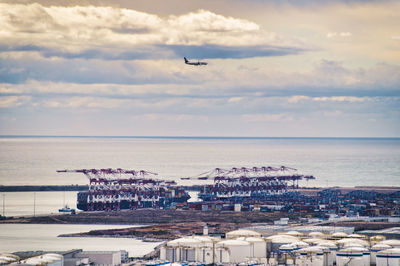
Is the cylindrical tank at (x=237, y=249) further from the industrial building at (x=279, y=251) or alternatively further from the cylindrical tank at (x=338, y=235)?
the cylindrical tank at (x=338, y=235)

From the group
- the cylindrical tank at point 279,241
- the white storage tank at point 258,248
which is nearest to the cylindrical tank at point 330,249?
the cylindrical tank at point 279,241

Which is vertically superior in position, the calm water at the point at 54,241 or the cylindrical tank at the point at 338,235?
the cylindrical tank at the point at 338,235

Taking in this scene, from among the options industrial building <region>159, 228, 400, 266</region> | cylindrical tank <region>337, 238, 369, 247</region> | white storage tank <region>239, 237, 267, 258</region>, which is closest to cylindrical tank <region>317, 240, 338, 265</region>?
industrial building <region>159, 228, 400, 266</region>

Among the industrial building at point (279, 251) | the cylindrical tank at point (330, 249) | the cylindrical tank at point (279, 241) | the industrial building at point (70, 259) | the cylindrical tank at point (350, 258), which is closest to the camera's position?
the industrial building at point (70, 259)

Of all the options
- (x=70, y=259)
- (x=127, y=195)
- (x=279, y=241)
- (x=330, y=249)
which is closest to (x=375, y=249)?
(x=330, y=249)

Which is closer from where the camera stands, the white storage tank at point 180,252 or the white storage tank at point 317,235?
the white storage tank at point 180,252

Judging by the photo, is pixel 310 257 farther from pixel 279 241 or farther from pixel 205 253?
pixel 205 253

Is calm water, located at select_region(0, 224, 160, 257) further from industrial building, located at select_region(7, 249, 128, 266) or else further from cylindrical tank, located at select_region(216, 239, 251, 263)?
industrial building, located at select_region(7, 249, 128, 266)

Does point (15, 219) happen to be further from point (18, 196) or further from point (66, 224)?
point (18, 196)
